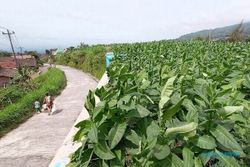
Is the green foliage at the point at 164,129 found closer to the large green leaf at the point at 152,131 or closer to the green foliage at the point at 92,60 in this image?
the large green leaf at the point at 152,131

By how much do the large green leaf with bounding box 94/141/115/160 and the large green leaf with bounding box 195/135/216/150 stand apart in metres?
0.55

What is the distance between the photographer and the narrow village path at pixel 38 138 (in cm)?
1343

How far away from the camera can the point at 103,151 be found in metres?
2.15

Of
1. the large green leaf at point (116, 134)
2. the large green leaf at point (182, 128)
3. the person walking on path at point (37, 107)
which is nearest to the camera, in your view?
the large green leaf at point (182, 128)

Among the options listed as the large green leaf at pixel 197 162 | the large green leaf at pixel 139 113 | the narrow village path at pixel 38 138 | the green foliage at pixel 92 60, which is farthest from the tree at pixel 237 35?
the large green leaf at pixel 197 162

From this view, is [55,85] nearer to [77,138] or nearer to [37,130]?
[37,130]

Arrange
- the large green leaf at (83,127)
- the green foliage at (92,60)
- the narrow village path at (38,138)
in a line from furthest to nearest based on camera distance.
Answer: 1. the green foliage at (92,60)
2. the narrow village path at (38,138)
3. the large green leaf at (83,127)

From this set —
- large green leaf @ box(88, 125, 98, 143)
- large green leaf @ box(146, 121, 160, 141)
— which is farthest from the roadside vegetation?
large green leaf @ box(146, 121, 160, 141)

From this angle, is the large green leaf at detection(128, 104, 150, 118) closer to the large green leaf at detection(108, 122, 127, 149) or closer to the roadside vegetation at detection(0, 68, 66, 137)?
the large green leaf at detection(108, 122, 127, 149)

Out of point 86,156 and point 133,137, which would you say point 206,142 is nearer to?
point 133,137

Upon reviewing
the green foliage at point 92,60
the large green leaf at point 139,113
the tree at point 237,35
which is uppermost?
the large green leaf at point 139,113

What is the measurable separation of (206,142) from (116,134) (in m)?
0.58

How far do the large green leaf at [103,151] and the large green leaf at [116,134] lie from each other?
1.6 inches

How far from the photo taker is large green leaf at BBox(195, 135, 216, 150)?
1915mm
